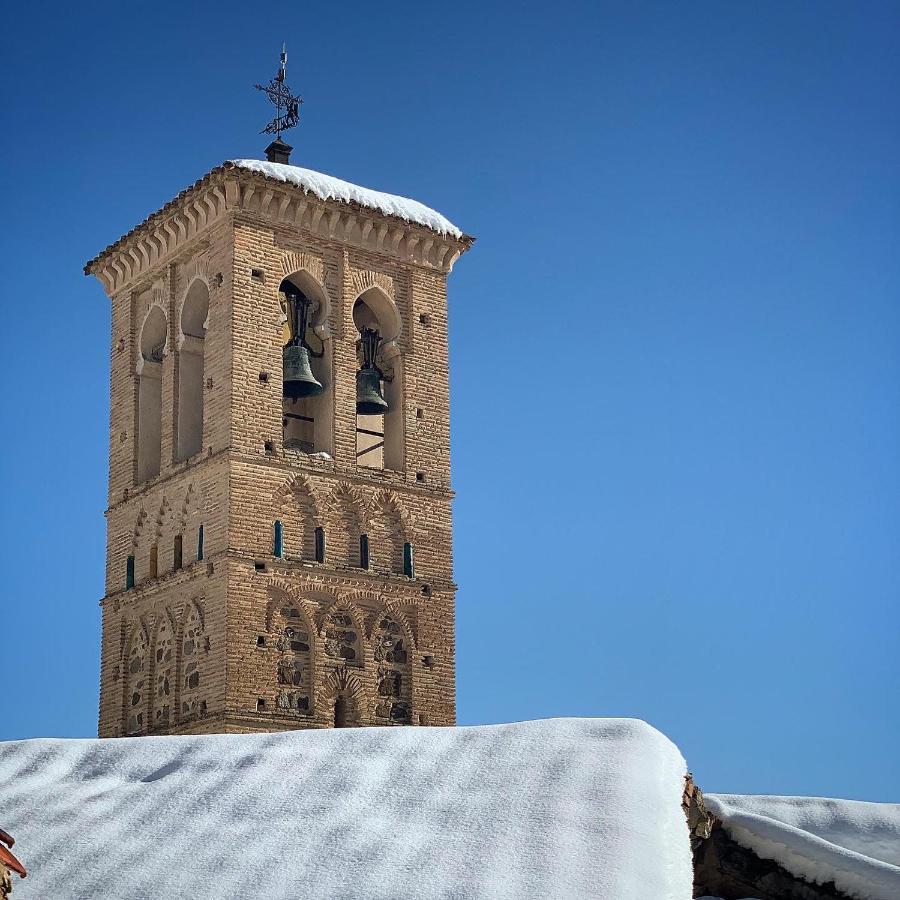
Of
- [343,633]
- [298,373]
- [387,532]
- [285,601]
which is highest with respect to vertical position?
[298,373]

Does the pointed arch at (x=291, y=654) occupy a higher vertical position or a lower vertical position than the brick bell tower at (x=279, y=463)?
lower

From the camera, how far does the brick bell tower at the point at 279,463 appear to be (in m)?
22.1

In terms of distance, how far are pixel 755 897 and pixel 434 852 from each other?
2.90 m

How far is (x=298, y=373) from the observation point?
2317 centimetres

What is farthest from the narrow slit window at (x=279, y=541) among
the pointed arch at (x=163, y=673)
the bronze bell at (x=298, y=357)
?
the bronze bell at (x=298, y=357)

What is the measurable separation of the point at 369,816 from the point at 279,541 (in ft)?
38.5

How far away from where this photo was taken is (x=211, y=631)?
21.9 meters

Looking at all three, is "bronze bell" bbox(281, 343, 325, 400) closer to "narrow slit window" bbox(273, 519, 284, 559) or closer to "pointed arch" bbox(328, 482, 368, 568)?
"pointed arch" bbox(328, 482, 368, 568)

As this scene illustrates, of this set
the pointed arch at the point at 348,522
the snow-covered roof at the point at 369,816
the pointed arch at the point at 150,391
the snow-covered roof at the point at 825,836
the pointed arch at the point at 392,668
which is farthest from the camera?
the pointed arch at the point at 150,391

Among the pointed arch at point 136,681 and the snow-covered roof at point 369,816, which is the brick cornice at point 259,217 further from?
the snow-covered roof at point 369,816

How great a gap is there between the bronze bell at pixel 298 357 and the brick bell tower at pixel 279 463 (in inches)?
1.5

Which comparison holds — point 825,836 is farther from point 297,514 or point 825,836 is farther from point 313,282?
point 313,282

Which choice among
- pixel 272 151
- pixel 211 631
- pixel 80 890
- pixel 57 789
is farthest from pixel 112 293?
pixel 80 890

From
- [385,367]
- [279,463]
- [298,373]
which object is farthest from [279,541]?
[385,367]
